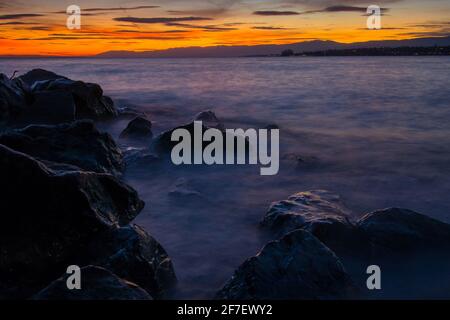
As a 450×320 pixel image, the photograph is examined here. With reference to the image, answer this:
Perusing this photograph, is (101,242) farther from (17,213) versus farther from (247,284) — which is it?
(247,284)

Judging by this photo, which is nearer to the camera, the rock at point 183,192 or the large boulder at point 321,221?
the large boulder at point 321,221

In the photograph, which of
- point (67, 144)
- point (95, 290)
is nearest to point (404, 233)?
point (95, 290)

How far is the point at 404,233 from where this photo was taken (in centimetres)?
438

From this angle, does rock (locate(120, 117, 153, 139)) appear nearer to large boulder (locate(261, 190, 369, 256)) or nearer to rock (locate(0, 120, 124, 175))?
rock (locate(0, 120, 124, 175))

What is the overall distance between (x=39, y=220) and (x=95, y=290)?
39.1 inches

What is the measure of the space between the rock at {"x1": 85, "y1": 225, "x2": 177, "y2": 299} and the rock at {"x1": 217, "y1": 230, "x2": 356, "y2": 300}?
531mm

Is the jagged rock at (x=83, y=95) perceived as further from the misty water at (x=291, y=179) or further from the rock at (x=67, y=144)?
the rock at (x=67, y=144)

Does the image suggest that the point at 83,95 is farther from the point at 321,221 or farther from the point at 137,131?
the point at 321,221

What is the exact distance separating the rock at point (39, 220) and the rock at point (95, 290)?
25.4 inches

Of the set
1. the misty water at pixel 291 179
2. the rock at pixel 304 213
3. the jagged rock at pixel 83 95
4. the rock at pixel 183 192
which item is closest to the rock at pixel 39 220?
the misty water at pixel 291 179

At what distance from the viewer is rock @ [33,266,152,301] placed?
294 cm

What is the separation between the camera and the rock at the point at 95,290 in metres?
2.94
